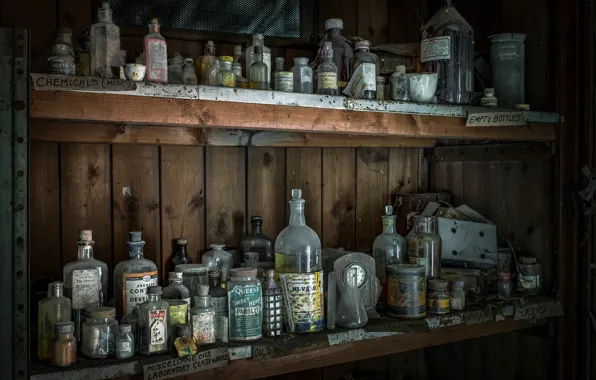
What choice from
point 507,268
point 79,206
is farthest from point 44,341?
point 507,268

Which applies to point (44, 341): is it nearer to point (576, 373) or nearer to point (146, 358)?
point (146, 358)

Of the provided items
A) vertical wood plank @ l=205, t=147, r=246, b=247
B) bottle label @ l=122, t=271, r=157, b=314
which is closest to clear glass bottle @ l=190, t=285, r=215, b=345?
bottle label @ l=122, t=271, r=157, b=314

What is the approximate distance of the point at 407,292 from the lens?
1.49 metres

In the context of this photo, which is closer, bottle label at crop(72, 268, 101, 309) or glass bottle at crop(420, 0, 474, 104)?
bottle label at crop(72, 268, 101, 309)

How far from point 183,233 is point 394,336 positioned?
639mm

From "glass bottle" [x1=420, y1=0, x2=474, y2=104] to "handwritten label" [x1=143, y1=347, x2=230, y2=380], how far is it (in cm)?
91

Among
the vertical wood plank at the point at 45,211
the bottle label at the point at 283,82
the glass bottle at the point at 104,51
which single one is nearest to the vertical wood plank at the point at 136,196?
the vertical wood plank at the point at 45,211

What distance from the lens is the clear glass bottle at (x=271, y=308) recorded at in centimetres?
133

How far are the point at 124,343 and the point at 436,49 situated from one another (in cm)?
105

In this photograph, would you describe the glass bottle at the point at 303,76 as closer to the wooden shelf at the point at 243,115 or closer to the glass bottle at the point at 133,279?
the wooden shelf at the point at 243,115

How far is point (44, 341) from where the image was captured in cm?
118

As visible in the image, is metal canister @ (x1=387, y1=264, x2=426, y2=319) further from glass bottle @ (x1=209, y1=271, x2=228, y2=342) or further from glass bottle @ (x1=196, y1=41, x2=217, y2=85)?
glass bottle @ (x1=196, y1=41, x2=217, y2=85)

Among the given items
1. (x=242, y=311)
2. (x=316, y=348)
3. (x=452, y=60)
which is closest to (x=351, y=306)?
(x=316, y=348)

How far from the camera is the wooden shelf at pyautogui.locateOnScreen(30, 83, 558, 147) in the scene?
1050 mm
